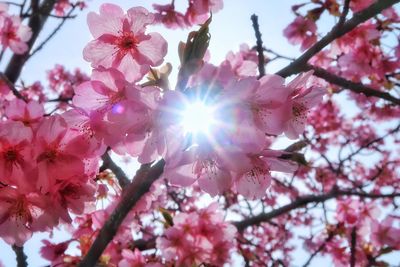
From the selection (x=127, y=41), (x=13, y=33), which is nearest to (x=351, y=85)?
(x=127, y=41)

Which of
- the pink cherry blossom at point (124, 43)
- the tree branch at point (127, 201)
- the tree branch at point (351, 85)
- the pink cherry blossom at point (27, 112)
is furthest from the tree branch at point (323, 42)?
the pink cherry blossom at point (27, 112)

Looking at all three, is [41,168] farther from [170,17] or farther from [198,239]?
[170,17]

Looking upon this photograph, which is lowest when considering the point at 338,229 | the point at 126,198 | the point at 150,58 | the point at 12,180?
the point at 12,180

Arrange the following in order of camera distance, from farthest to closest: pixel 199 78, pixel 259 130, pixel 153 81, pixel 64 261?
pixel 64 261 → pixel 153 81 → pixel 259 130 → pixel 199 78

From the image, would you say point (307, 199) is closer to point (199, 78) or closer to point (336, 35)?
point (336, 35)

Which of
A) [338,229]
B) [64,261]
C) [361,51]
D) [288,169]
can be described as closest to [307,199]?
[338,229]

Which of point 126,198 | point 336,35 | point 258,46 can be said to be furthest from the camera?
point 258,46

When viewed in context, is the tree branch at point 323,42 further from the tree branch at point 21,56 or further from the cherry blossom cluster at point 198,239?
the tree branch at point 21,56
